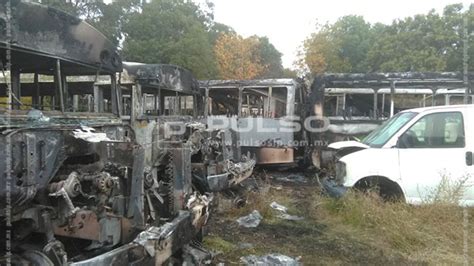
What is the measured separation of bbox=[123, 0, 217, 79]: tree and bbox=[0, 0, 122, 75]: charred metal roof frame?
21.6m

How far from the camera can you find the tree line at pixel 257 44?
88.8 ft

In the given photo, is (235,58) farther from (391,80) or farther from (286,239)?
(286,239)

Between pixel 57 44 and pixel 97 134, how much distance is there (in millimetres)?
1105

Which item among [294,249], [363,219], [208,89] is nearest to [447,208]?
[363,219]

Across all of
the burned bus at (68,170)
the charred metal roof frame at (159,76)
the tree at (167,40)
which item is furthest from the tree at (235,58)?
the burned bus at (68,170)

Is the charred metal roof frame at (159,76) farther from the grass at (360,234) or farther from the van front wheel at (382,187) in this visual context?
the van front wheel at (382,187)

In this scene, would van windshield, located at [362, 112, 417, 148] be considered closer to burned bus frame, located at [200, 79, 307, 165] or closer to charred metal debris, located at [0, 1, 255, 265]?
charred metal debris, located at [0, 1, 255, 265]

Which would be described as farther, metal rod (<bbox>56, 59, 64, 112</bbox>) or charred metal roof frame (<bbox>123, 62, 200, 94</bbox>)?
charred metal roof frame (<bbox>123, 62, 200, 94</bbox>)

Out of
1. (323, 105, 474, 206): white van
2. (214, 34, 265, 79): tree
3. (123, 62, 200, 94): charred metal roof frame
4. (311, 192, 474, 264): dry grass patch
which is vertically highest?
(214, 34, 265, 79): tree

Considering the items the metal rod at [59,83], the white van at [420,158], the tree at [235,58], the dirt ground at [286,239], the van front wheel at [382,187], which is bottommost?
the dirt ground at [286,239]

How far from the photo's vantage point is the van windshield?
5805 mm

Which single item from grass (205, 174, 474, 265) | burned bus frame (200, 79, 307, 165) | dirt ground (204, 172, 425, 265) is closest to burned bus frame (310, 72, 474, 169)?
burned bus frame (200, 79, 307, 165)

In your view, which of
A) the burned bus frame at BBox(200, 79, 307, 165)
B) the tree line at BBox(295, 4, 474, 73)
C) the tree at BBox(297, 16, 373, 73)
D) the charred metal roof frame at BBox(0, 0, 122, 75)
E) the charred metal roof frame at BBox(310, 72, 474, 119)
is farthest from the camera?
the tree at BBox(297, 16, 373, 73)

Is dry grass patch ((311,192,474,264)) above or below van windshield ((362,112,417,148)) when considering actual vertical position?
below
